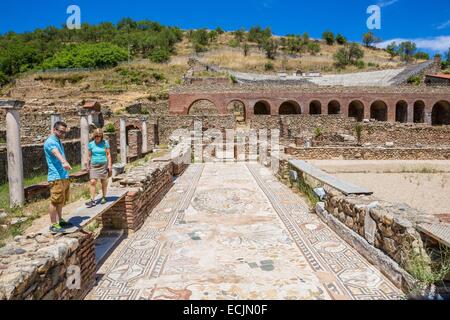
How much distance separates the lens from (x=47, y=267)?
3117 mm

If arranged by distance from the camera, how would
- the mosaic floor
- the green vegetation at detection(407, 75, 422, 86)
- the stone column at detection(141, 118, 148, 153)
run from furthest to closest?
the green vegetation at detection(407, 75, 422, 86) < the stone column at detection(141, 118, 148, 153) < the mosaic floor

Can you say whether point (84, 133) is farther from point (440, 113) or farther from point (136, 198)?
point (440, 113)

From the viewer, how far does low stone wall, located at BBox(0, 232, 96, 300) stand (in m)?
2.78

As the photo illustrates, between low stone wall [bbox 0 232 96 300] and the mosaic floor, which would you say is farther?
the mosaic floor

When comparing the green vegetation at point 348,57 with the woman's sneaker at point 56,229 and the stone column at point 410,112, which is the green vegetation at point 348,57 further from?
the woman's sneaker at point 56,229

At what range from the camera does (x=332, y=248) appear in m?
5.27

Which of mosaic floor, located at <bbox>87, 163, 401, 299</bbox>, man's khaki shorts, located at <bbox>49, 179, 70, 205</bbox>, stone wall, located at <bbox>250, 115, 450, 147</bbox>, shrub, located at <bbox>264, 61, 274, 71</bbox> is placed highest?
shrub, located at <bbox>264, 61, 274, 71</bbox>

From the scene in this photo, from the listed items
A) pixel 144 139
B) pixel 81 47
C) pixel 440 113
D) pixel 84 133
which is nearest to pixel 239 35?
pixel 81 47

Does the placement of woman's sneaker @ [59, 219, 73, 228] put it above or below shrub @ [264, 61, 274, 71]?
below

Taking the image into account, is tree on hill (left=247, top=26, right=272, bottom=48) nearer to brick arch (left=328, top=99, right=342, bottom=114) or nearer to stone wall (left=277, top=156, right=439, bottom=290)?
brick arch (left=328, top=99, right=342, bottom=114)

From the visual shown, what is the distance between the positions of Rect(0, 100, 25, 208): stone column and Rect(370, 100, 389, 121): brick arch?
35505 millimetres

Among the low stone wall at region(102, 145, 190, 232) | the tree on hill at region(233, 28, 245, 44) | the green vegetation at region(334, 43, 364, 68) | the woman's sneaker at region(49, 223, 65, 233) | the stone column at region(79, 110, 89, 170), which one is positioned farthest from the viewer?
the tree on hill at region(233, 28, 245, 44)

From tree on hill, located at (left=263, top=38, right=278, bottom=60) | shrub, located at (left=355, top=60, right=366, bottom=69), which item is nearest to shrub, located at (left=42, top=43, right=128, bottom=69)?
tree on hill, located at (left=263, top=38, right=278, bottom=60)

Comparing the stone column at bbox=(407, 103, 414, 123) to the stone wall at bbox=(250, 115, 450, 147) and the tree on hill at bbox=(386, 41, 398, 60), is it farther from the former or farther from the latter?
the tree on hill at bbox=(386, 41, 398, 60)
